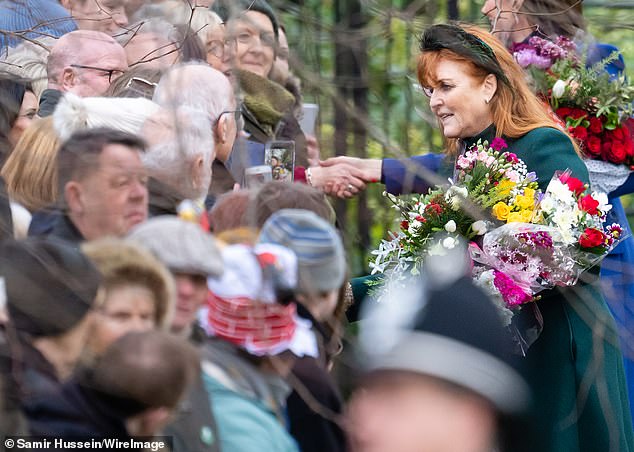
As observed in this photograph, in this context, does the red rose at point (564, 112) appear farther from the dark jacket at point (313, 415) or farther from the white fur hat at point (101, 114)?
the dark jacket at point (313, 415)

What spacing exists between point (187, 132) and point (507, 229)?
4.01 feet

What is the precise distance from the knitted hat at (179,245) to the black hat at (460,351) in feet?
1.59

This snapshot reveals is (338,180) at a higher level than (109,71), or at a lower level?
lower

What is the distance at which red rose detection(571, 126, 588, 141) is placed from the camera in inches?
175

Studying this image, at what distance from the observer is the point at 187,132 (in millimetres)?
2840

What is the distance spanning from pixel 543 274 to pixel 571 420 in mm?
705

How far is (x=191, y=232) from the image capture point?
213 cm

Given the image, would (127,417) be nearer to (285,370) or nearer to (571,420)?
(285,370)

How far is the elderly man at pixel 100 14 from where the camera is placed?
3.56m

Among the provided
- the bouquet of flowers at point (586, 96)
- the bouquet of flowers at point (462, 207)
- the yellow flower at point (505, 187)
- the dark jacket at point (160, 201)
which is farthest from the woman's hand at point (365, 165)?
the dark jacket at point (160, 201)

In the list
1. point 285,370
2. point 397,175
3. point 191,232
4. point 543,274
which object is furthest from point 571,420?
point 191,232

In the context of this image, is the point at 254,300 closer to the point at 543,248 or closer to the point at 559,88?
the point at 543,248

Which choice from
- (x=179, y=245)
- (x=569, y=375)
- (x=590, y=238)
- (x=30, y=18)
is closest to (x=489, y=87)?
(x=590, y=238)

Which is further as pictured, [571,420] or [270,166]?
[571,420]
